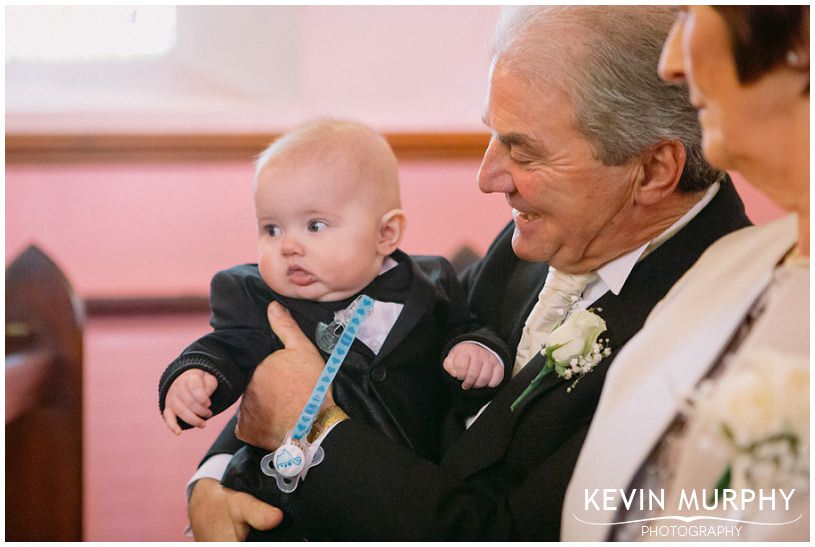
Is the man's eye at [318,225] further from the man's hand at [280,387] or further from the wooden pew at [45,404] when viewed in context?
the wooden pew at [45,404]

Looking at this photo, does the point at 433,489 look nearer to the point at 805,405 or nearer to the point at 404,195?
the point at 805,405

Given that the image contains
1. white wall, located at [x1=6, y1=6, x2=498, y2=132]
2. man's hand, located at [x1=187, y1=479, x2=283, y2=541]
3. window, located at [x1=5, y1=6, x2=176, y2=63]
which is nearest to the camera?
man's hand, located at [x1=187, y1=479, x2=283, y2=541]

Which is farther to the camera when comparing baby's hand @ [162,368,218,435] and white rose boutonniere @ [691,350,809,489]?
baby's hand @ [162,368,218,435]

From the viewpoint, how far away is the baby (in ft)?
4.24

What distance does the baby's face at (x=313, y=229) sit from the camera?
129 centimetres

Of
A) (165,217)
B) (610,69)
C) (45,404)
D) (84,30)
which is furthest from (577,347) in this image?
(165,217)

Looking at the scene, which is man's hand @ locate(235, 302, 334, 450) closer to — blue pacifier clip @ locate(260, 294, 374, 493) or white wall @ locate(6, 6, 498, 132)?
blue pacifier clip @ locate(260, 294, 374, 493)

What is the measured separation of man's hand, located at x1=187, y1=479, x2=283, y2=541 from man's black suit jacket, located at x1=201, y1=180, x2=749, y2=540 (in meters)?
0.03

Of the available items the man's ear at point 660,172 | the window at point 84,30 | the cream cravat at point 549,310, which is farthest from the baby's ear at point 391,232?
the window at point 84,30

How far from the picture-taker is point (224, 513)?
1346 millimetres

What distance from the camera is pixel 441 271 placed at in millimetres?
1460

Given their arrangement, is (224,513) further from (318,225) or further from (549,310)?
(549,310)

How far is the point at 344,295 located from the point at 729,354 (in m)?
0.55

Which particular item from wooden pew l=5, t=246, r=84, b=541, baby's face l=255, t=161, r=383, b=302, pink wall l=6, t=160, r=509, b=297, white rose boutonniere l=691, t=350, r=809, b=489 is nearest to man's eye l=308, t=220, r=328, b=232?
baby's face l=255, t=161, r=383, b=302
